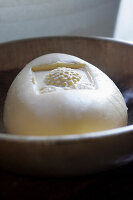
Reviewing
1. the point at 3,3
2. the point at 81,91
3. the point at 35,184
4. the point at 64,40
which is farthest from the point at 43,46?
the point at 35,184

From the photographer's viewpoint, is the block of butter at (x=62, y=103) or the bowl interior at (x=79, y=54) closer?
the block of butter at (x=62, y=103)

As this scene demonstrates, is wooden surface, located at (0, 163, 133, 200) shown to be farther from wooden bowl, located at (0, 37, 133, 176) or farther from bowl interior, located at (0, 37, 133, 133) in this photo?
bowl interior, located at (0, 37, 133, 133)

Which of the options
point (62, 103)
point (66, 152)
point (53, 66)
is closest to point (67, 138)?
point (66, 152)

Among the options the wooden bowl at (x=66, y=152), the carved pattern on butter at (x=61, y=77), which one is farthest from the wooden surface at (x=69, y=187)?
the carved pattern on butter at (x=61, y=77)

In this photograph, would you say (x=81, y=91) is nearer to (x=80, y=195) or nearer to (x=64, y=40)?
(x=80, y=195)


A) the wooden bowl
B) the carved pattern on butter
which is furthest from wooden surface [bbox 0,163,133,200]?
the carved pattern on butter

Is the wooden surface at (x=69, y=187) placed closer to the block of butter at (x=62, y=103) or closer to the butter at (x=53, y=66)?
the block of butter at (x=62, y=103)
